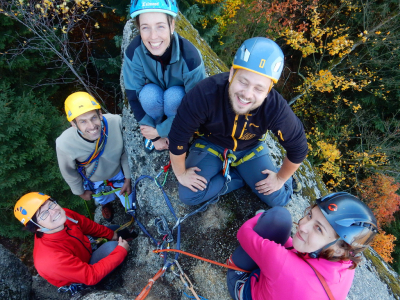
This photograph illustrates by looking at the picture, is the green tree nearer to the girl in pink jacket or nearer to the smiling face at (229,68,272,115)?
the smiling face at (229,68,272,115)

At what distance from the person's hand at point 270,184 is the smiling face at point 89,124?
2.50 meters

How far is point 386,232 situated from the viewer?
10.3 meters

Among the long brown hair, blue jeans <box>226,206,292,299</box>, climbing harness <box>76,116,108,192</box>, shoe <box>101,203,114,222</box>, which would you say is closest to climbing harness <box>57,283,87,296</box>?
climbing harness <box>76,116,108,192</box>

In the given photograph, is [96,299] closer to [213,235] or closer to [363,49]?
[213,235]

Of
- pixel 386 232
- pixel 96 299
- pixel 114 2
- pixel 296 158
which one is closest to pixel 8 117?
pixel 96 299

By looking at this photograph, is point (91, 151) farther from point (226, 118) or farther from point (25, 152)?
point (25, 152)

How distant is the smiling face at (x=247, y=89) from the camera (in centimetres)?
206

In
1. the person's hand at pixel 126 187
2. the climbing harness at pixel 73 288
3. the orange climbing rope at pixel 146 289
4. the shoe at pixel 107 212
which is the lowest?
the shoe at pixel 107 212

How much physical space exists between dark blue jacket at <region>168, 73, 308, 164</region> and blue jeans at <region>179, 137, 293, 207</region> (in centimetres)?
50

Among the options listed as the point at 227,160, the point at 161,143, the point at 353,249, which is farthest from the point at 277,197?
the point at 161,143

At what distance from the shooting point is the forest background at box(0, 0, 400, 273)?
16.8 ft

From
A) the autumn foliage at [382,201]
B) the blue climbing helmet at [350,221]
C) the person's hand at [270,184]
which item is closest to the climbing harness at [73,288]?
the person's hand at [270,184]

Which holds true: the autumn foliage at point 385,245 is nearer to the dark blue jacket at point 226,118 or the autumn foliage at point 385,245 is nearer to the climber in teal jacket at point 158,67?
the dark blue jacket at point 226,118

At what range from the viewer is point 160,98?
2996mm
